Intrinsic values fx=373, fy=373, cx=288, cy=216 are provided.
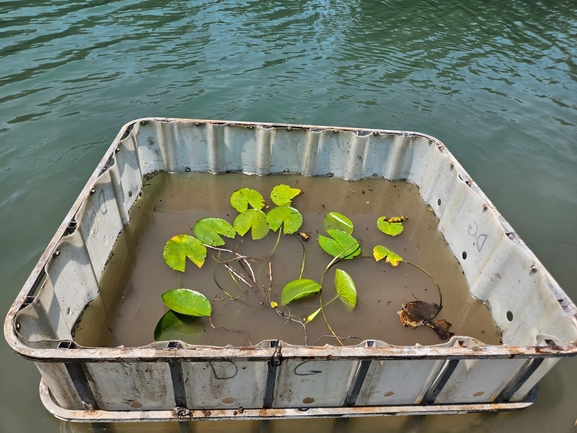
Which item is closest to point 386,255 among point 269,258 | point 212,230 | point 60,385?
point 269,258

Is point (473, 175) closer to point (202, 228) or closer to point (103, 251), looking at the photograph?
point (202, 228)

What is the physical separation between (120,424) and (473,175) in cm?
467

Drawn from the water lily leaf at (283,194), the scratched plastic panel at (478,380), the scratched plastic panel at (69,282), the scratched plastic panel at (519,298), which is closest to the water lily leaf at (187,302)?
the scratched plastic panel at (69,282)

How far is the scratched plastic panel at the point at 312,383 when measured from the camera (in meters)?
2.03

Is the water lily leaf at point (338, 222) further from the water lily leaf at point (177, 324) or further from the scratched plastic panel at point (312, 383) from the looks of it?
the scratched plastic panel at point (312, 383)

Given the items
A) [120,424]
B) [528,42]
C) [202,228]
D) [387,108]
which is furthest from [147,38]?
[528,42]

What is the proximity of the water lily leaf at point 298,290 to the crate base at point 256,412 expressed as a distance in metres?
0.86

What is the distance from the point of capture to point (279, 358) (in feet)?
6.30

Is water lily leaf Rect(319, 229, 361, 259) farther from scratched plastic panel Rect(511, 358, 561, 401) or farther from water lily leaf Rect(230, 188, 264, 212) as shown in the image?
scratched plastic panel Rect(511, 358, 561, 401)

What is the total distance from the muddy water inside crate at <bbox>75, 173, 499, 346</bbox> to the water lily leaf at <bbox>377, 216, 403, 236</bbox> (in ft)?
0.21

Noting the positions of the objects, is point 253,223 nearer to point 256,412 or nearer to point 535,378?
point 256,412

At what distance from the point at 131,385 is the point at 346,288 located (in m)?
1.73

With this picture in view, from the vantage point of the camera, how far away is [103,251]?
3.04 m

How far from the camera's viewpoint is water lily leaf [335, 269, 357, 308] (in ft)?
9.92
